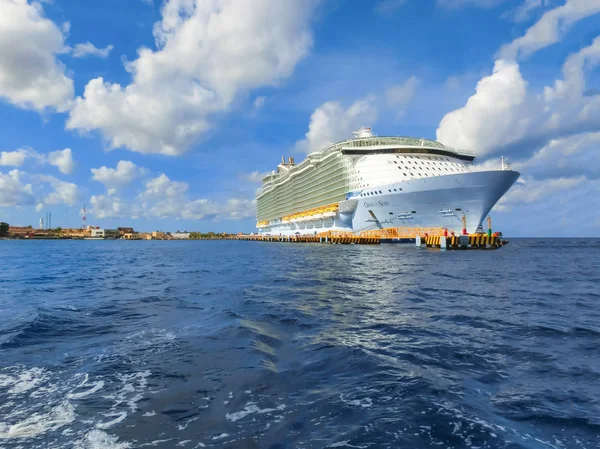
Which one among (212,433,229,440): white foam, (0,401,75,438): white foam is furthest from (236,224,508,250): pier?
(0,401,75,438): white foam

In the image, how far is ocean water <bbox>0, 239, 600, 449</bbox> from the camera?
4.05 metres

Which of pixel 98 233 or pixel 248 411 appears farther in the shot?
pixel 98 233

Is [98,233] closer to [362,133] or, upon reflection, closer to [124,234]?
[124,234]

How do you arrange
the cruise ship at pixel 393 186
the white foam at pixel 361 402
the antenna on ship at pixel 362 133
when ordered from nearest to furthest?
the white foam at pixel 361 402
the cruise ship at pixel 393 186
the antenna on ship at pixel 362 133

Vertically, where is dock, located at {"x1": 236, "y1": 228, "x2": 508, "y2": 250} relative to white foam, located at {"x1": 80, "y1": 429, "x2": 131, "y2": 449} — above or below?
above

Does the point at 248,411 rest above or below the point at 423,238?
below

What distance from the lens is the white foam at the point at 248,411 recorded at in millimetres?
4387

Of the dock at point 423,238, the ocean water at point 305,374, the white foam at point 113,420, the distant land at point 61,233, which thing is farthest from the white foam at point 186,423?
the distant land at point 61,233

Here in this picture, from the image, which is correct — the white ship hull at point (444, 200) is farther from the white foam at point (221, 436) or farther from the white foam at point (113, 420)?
the white foam at point (113, 420)

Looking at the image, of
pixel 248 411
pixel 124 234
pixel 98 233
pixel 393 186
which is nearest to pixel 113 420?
pixel 248 411

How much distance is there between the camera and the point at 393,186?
42.5 meters

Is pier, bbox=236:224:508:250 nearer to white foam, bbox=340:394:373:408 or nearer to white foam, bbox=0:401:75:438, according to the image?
white foam, bbox=340:394:373:408

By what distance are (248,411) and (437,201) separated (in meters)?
38.6

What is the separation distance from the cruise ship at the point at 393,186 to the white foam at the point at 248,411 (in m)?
35.9
